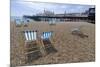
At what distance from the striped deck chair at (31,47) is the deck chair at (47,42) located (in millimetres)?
103

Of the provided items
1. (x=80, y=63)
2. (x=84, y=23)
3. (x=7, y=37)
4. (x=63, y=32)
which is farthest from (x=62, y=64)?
(x=7, y=37)

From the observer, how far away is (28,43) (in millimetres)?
2340

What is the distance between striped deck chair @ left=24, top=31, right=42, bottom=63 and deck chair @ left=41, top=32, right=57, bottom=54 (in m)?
0.10

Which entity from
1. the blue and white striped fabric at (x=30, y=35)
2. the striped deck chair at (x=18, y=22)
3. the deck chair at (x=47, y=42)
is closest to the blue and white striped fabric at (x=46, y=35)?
the deck chair at (x=47, y=42)

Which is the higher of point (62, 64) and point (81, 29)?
point (81, 29)

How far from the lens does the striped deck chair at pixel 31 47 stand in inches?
91.8

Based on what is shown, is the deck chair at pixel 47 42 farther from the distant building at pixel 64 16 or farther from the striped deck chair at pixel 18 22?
the striped deck chair at pixel 18 22

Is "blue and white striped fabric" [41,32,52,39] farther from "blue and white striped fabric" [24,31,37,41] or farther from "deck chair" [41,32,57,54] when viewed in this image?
"blue and white striped fabric" [24,31,37,41]

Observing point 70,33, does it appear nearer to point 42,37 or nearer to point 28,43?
point 42,37

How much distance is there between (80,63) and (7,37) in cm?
102

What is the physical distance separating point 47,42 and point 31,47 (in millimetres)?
214

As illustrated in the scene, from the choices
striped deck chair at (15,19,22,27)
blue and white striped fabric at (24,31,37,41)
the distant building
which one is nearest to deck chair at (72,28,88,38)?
the distant building

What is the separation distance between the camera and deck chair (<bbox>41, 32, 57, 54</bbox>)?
2.39m

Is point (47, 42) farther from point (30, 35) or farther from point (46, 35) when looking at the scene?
point (30, 35)
